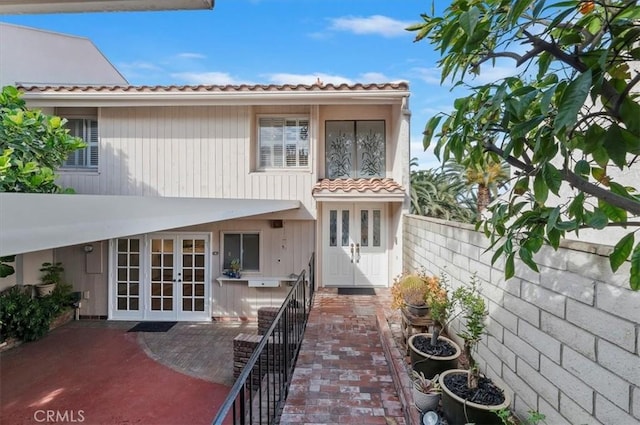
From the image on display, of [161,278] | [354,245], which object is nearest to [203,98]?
[161,278]

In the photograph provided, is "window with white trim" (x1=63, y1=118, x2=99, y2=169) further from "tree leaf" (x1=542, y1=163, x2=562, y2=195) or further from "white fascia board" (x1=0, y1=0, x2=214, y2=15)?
"tree leaf" (x1=542, y1=163, x2=562, y2=195)

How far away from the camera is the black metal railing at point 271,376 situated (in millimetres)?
2173

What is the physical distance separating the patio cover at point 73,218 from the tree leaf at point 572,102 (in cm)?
175

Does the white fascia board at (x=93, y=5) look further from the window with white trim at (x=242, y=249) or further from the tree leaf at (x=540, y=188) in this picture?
the window with white trim at (x=242, y=249)

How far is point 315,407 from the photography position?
11.2 feet

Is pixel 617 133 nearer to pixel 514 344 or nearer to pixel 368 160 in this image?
pixel 514 344

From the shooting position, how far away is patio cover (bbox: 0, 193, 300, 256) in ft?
3.79

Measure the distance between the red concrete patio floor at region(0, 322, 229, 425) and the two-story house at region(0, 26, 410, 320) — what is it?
1.98m

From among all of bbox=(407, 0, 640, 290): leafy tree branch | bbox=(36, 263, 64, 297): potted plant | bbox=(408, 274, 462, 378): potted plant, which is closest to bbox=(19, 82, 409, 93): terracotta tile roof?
bbox=(36, 263, 64, 297): potted plant

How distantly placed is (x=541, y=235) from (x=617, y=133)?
481 millimetres

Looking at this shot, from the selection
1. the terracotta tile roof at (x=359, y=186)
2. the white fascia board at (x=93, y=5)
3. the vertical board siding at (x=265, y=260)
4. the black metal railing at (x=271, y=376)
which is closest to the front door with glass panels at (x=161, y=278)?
the vertical board siding at (x=265, y=260)

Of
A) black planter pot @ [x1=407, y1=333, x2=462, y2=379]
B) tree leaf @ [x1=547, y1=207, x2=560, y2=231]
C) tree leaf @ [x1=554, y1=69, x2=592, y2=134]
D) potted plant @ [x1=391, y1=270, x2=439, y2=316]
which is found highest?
tree leaf @ [x1=554, y1=69, x2=592, y2=134]

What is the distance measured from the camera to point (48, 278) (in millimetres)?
8523

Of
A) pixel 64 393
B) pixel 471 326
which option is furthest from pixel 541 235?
pixel 64 393
